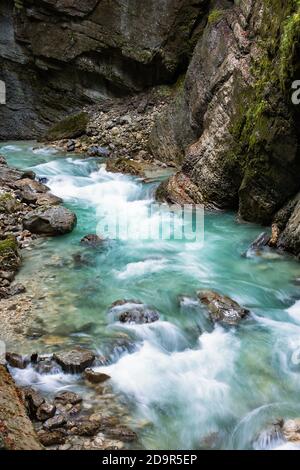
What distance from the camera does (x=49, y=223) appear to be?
28.2 ft

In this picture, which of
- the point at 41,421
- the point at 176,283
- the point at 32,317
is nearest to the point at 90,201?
the point at 176,283

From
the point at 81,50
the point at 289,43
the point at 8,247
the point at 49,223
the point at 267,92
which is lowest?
the point at 8,247

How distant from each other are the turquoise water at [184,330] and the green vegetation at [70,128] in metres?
7.41

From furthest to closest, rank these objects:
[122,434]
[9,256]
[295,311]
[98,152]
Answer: [98,152] < [9,256] < [295,311] < [122,434]

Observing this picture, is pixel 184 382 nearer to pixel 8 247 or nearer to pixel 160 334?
pixel 160 334

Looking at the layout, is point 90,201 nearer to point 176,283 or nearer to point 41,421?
point 176,283

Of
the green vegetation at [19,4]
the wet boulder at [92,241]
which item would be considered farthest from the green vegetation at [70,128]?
the wet boulder at [92,241]

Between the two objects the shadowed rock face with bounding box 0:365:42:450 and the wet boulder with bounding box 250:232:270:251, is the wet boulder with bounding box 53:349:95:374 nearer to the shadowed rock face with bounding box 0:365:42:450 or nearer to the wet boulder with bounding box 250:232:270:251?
the shadowed rock face with bounding box 0:365:42:450

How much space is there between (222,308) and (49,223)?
3.95 metres

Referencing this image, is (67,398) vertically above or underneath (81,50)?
underneath

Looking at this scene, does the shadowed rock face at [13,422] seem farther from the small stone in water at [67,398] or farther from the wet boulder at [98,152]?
the wet boulder at [98,152]

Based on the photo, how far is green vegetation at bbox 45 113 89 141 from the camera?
16109mm

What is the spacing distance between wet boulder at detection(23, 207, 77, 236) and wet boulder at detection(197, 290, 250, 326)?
337 centimetres

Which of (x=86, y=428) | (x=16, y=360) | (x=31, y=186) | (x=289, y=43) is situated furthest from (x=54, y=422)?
(x=31, y=186)
